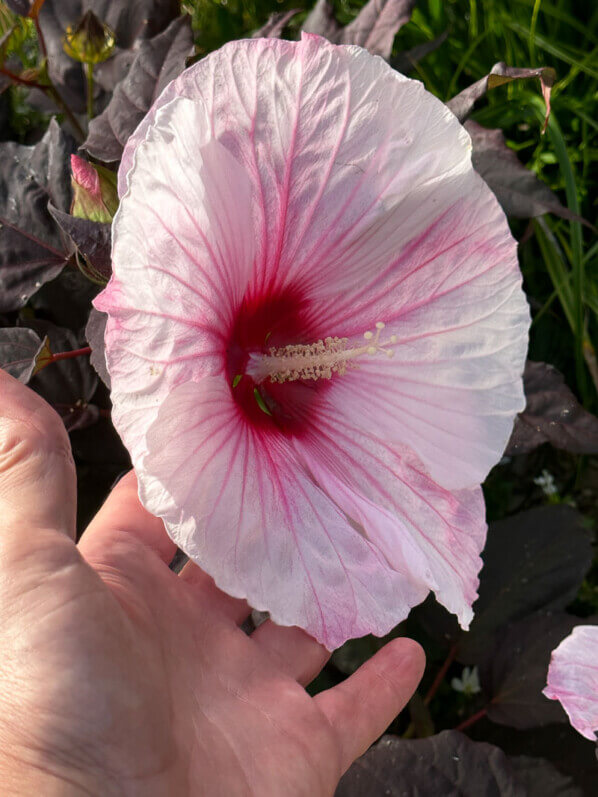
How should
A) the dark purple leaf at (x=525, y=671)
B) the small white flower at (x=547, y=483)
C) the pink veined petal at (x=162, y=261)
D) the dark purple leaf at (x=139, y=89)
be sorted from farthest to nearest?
1. the small white flower at (x=547, y=483)
2. the dark purple leaf at (x=525, y=671)
3. the dark purple leaf at (x=139, y=89)
4. the pink veined petal at (x=162, y=261)

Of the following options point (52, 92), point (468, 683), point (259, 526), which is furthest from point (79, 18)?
point (468, 683)

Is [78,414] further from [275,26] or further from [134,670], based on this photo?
[275,26]

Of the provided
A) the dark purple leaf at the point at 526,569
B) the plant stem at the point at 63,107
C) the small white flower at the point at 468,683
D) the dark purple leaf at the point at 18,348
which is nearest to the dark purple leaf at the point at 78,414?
the dark purple leaf at the point at 18,348

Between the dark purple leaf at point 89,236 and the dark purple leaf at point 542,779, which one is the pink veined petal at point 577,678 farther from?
the dark purple leaf at point 89,236

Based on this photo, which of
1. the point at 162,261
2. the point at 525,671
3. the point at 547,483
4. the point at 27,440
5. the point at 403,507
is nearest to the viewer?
the point at 162,261

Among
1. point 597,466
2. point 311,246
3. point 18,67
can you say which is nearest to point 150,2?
point 18,67

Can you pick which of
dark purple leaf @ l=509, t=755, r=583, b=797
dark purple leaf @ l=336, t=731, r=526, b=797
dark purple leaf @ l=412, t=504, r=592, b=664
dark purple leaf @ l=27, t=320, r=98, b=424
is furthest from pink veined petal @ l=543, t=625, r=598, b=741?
dark purple leaf @ l=27, t=320, r=98, b=424
